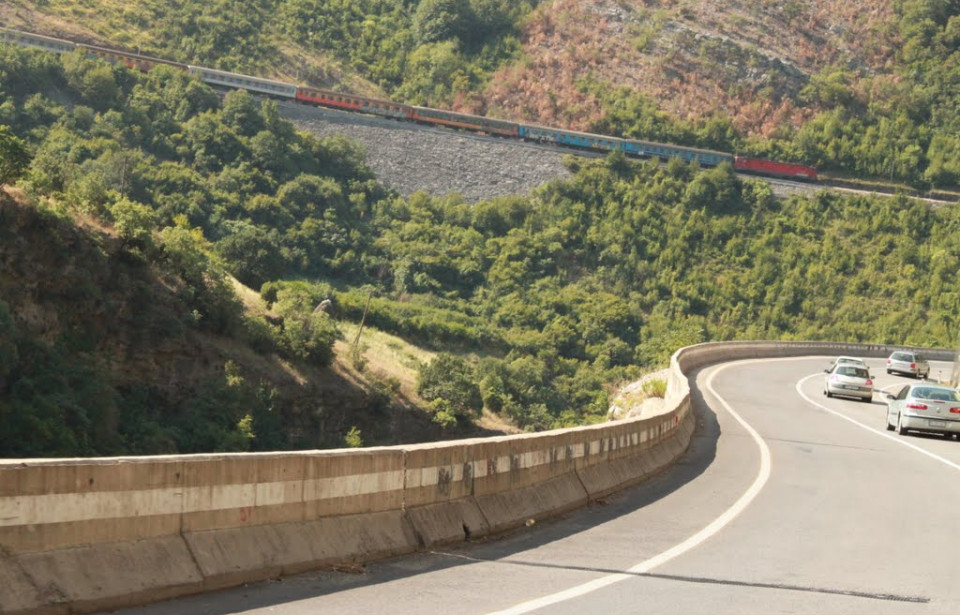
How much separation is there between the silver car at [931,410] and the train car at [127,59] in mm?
86197

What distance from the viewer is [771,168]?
Answer: 11625 cm

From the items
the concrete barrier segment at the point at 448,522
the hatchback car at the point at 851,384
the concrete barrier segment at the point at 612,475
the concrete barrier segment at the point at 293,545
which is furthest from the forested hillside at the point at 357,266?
the concrete barrier segment at the point at 293,545

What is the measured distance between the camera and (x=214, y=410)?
155 ft

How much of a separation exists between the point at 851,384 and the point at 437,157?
71602 millimetres

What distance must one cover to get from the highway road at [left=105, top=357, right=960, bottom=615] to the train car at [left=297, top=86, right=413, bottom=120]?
9294 centimetres

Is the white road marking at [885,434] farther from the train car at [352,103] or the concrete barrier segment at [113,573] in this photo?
the train car at [352,103]

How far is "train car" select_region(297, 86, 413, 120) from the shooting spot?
112m

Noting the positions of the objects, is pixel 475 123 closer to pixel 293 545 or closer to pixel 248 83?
pixel 248 83

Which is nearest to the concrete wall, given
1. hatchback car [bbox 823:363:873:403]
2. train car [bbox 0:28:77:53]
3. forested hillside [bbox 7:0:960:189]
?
hatchback car [bbox 823:363:873:403]

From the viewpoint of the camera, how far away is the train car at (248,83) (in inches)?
4355

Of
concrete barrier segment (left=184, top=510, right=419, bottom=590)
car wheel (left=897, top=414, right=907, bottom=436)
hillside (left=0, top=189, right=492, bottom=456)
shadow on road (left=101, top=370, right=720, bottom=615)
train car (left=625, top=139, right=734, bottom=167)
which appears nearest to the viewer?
shadow on road (left=101, top=370, right=720, bottom=615)

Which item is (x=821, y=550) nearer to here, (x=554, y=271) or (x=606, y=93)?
(x=554, y=271)

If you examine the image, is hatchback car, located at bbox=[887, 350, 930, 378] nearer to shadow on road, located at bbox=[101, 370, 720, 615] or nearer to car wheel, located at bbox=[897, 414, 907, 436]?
car wheel, located at bbox=[897, 414, 907, 436]

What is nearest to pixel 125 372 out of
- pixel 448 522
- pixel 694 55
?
pixel 448 522
